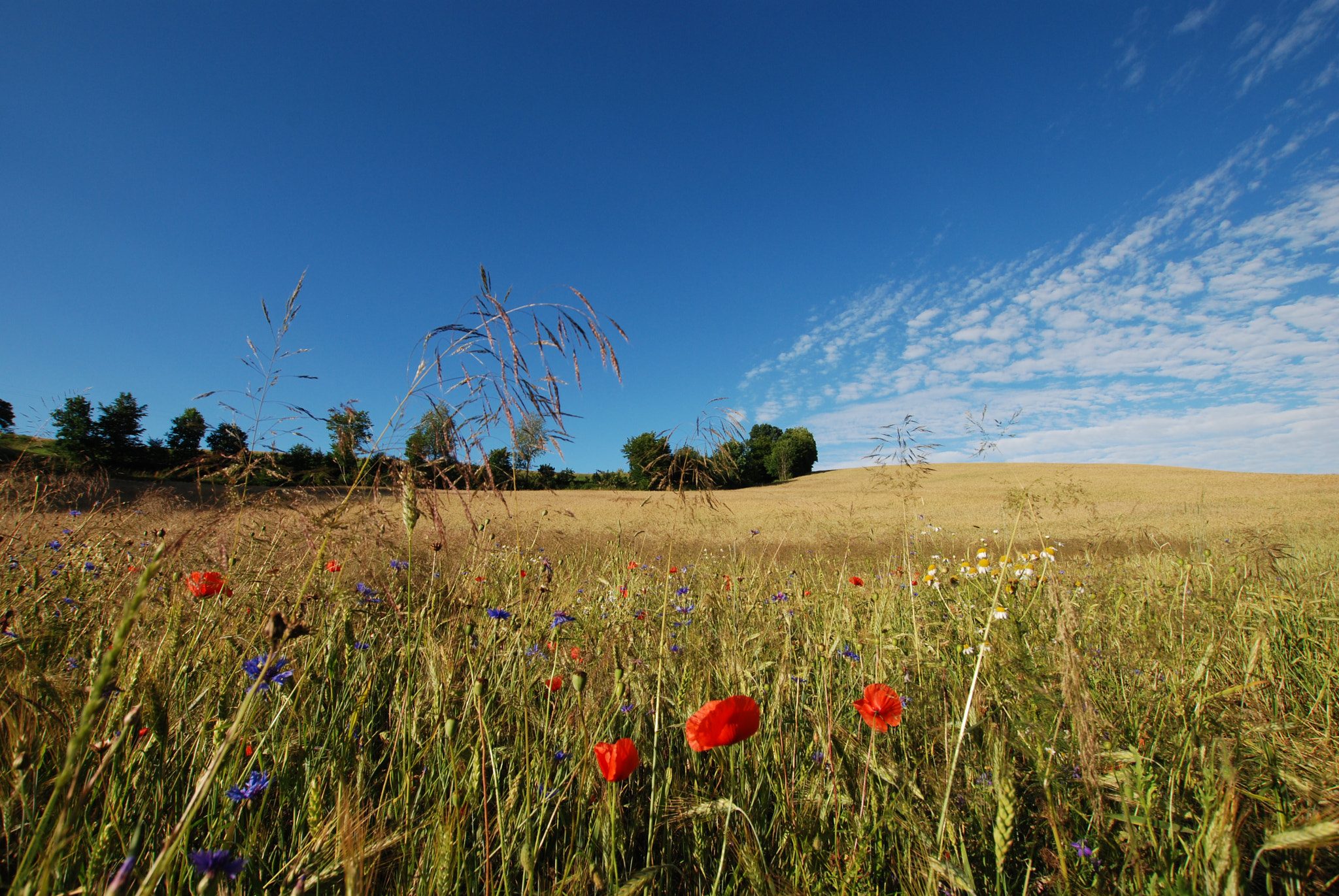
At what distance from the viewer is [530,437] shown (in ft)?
8.03

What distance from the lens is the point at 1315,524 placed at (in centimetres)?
990

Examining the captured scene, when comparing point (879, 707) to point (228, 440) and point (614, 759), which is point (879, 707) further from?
point (228, 440)

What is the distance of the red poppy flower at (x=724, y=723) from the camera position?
1.21m

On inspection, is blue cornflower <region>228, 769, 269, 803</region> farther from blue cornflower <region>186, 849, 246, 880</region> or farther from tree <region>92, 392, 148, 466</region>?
tree <region>92, 392, 148, 466</region>

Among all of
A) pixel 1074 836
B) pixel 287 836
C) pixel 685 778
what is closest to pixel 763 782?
pixel 685 778

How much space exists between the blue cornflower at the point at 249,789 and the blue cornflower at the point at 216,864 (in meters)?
0.37

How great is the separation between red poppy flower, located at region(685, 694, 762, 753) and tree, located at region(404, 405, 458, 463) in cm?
155

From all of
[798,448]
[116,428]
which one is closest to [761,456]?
[798,448]

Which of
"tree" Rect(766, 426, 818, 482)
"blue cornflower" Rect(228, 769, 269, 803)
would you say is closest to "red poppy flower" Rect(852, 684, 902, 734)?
"blue cornflower" Rect(228, 769, 269, 803)

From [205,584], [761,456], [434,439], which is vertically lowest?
[205,584]

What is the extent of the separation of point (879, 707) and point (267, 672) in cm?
173

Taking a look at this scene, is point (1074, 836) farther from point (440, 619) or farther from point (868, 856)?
point (440, 619)

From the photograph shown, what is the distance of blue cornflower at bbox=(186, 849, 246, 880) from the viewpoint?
782 millimetres

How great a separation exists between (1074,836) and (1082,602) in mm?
2348
